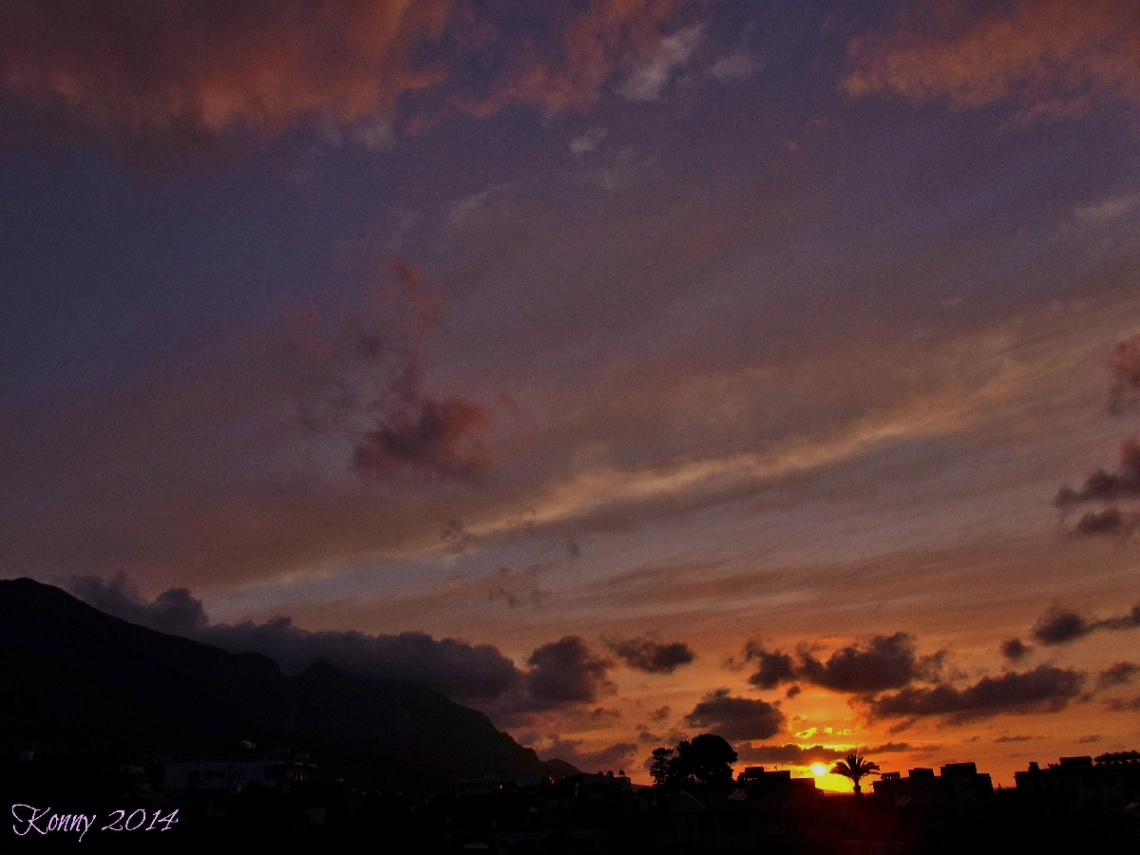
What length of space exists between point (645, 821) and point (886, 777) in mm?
31399

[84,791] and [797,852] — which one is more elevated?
[84,791]

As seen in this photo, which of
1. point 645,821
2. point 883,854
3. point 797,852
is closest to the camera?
point 883,854

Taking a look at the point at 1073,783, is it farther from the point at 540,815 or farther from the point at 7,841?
the point at 7,841

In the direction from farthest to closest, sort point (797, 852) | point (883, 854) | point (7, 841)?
point (7, 841) < point (797, 852) < point (883, 854)

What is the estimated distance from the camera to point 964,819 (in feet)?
237

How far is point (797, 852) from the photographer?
279 ft

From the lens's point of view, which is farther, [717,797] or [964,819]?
[717,797]

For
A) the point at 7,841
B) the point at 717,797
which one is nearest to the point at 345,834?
the point at 7,841
